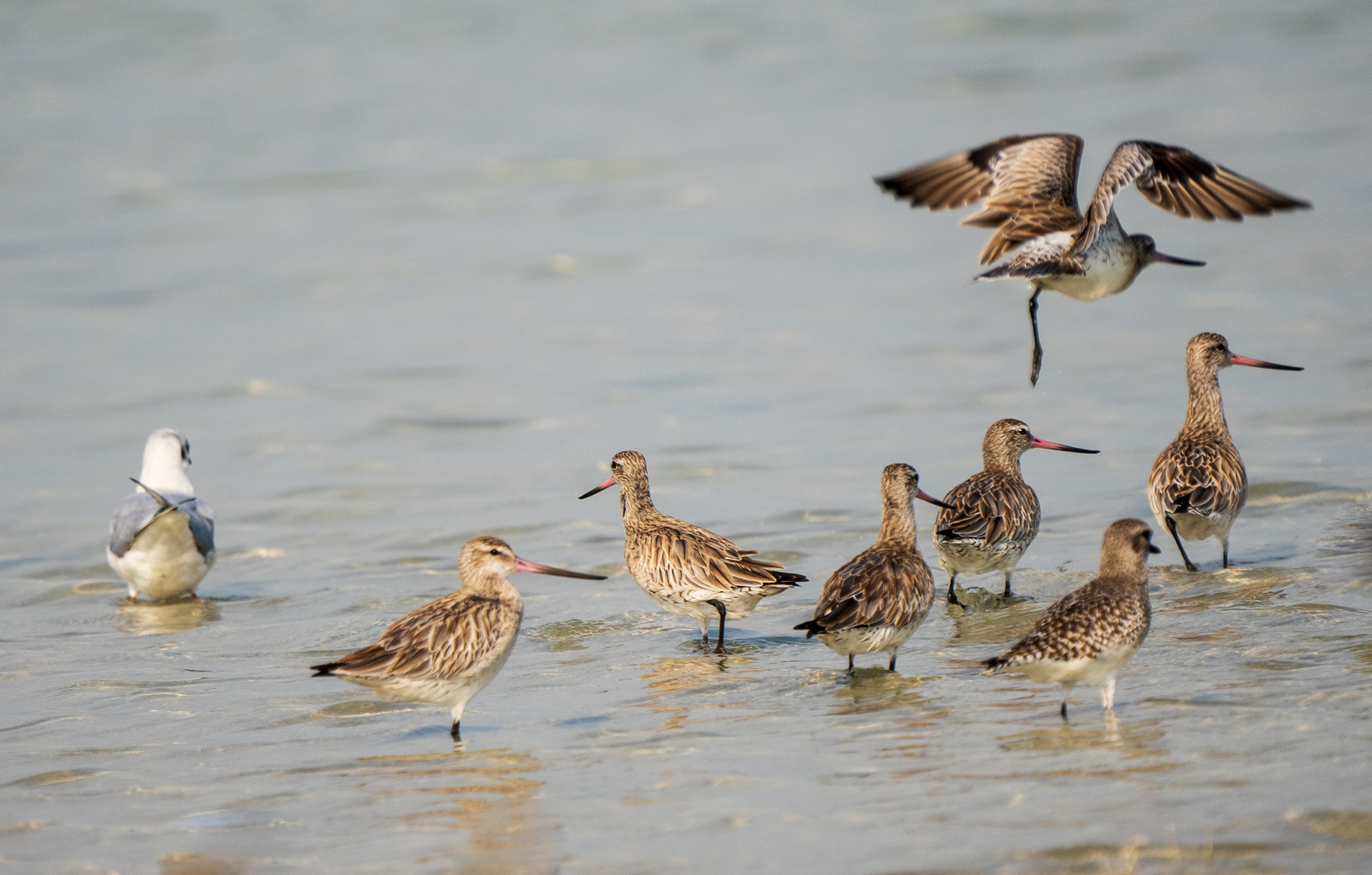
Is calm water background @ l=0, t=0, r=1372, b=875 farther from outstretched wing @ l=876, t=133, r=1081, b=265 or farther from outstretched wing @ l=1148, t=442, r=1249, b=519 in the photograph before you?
outstretched wing @ l=876, t=133, r=1081, b=265

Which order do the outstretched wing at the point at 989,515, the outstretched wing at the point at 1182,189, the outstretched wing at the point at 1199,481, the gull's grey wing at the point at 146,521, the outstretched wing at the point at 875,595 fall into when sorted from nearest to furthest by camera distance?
the outstretched wing at the point at 875,595 < the outstretched wing at the point at 989,515 < the outstretched wing at the point at 1199,481 < the outstretched wing at the point at 1182,189 < the gull's grey wing at the point at 146,521

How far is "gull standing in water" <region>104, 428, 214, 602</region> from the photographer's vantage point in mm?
9859

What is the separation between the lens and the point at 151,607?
33.0 feet

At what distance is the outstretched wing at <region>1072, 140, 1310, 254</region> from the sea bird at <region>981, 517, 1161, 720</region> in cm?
292

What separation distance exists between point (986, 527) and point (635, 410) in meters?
6.54

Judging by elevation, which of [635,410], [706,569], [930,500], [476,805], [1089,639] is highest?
[635,410]

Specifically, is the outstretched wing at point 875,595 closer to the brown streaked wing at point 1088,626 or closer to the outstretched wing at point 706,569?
the outstretched wing at point 706,569

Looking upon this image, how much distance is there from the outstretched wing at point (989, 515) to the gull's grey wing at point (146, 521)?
186 inches

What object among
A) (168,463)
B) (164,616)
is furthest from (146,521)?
(168,463)

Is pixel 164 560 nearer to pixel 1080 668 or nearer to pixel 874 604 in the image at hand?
pixel 874 604

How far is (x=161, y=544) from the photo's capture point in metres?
9.84

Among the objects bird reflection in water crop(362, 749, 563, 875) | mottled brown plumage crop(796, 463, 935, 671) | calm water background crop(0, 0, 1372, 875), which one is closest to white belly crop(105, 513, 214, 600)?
calm water background crop(0, 0, 1372, 875)

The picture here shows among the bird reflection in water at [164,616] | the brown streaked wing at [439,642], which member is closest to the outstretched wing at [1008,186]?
the brown streaked wing at [439,642]

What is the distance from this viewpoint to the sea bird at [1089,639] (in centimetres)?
600
